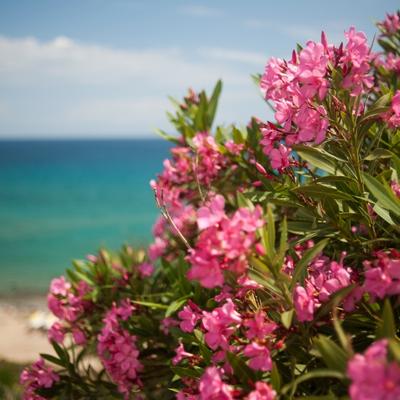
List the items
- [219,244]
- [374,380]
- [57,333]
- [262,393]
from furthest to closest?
[57,333] < [262,393] < [219,244] < [374,380]

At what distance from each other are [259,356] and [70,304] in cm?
183

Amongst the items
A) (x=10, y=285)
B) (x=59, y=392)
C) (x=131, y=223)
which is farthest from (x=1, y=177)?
(x=59, y=392)

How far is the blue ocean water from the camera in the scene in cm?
1989

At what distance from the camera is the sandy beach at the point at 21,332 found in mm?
9100

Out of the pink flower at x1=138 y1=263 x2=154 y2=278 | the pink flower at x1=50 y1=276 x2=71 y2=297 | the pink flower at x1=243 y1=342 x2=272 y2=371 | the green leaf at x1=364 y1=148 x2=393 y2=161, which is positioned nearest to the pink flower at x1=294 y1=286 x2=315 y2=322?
the pink flower at x1=243 y1=342 x2=272 y2=371

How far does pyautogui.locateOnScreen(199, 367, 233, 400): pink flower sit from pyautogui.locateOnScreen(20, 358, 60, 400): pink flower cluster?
4.65 ft

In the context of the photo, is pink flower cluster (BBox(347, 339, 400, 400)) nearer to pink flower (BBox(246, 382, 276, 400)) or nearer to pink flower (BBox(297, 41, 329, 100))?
pink flower (BBox(246, 382, 276, 400))

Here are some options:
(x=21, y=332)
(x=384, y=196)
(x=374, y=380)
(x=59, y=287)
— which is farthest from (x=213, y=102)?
(x=21, y=332)

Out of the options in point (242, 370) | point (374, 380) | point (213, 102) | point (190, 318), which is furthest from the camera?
point (213, 102)

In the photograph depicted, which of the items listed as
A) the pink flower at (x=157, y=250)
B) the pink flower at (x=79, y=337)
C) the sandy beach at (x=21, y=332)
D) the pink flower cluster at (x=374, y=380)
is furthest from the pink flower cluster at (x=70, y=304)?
the sandy beach at (x=21, y=332)

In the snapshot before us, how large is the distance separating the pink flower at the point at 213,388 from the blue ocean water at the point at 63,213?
2.21m

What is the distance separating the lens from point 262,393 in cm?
98

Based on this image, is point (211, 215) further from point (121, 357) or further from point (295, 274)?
point (121, 357)

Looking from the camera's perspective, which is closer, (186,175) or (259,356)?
(259,356)
